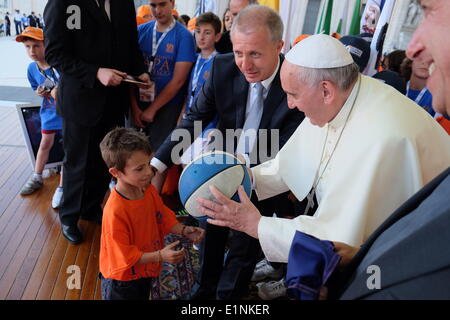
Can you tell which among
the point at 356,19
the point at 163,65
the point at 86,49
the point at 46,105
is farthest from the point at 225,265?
the point at 356,19

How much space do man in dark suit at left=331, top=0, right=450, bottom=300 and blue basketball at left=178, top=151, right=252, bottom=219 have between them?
103 centimetres

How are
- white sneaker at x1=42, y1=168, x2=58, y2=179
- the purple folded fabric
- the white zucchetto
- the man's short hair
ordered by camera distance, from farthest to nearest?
white sneaker at x1=42, y1=168, x2=58, y2=179 → the man's short hair → the white zucchetto → the purple folded fabric

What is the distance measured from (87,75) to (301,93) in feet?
6.55

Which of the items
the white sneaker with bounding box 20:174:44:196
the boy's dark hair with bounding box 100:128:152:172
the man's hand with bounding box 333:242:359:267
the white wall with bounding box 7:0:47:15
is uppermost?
the man's hand with bounding box 333:242:359:267

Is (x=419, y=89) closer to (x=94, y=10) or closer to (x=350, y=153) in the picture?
(x=350, y=153)

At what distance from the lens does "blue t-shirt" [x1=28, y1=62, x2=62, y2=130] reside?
3.99 m

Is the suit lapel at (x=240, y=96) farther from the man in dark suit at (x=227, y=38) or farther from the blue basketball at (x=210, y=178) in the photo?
the man in dark suit at (x=227, y=38)

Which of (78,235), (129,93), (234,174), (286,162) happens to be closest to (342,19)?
(129,93)

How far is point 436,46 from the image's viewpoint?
0.91 metres

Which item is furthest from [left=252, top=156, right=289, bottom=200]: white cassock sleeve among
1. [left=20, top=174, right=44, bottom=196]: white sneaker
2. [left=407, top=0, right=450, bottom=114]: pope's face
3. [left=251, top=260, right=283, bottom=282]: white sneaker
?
[left=20, top=174, right=44, bottom=196]: white sneaker

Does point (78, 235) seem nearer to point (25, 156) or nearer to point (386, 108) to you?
point (25, 156)

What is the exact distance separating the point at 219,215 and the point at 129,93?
99.2 inches

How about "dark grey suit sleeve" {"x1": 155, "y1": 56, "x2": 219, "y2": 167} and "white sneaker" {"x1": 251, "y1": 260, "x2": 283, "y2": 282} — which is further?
"white sneaker" {"x1": 251, "y1": 260, "x2": 283, "y2": 282}

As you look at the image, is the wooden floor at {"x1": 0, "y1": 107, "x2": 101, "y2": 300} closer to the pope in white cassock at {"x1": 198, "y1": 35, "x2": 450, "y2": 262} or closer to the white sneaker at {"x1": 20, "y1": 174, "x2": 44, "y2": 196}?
the white sneaker at {"x1": 20, "y1": 174, "x2": 44, "y2": 196}
